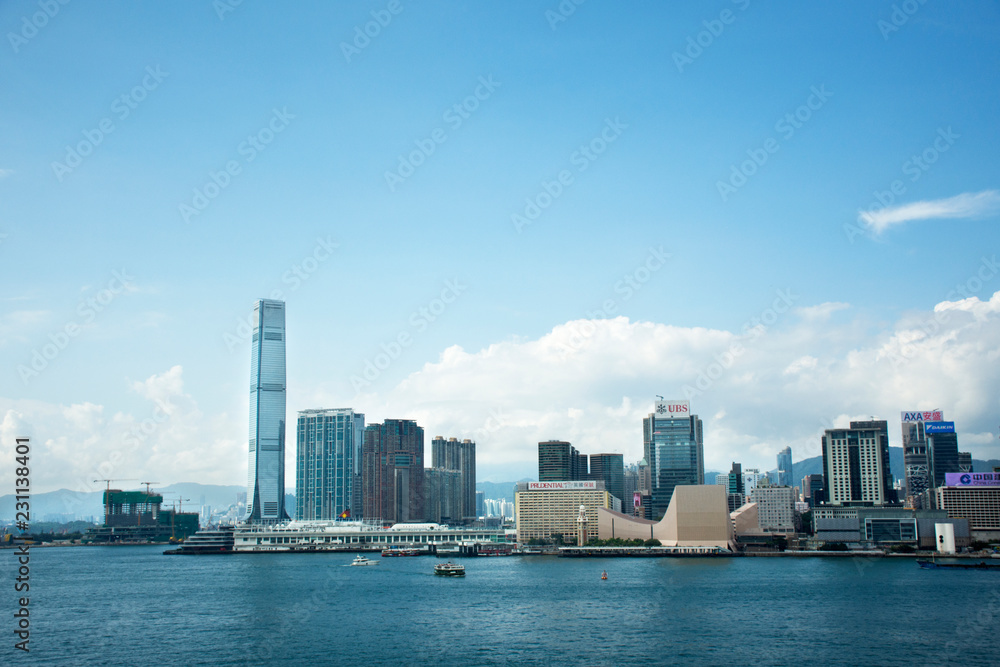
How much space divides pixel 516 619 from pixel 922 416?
513ft

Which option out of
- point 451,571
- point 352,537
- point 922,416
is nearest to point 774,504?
point 922,416

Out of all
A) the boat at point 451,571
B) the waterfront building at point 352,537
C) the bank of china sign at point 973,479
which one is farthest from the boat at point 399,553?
the bank of china sign at point 973,479

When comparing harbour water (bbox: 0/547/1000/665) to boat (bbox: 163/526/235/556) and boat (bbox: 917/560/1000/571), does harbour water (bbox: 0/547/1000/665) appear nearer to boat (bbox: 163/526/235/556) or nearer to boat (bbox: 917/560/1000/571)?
boat (bbox: 917/560/1000/571)

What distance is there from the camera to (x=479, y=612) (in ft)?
172

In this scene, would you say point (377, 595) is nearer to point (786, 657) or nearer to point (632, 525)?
point (786, 657)

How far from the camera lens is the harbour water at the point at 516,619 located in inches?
1526

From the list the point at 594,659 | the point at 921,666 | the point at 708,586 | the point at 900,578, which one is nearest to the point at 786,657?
the point at 921,666

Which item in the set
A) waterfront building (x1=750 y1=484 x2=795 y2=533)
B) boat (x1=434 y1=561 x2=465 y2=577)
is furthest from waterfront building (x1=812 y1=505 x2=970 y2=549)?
boat (x1=434 y1=561 x2=465 y2=577)

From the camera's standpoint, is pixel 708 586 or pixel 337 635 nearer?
pixel 337 635

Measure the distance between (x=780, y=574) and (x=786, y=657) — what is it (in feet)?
157

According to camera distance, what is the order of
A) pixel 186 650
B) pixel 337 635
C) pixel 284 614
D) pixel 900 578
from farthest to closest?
pixel 900 578, pixel 284 614, pixel 337 635, pixel 186 650

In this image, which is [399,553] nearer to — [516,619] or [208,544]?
[208,544]

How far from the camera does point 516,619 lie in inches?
1941

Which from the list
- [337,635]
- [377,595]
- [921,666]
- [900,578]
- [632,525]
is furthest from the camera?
[632,525]
